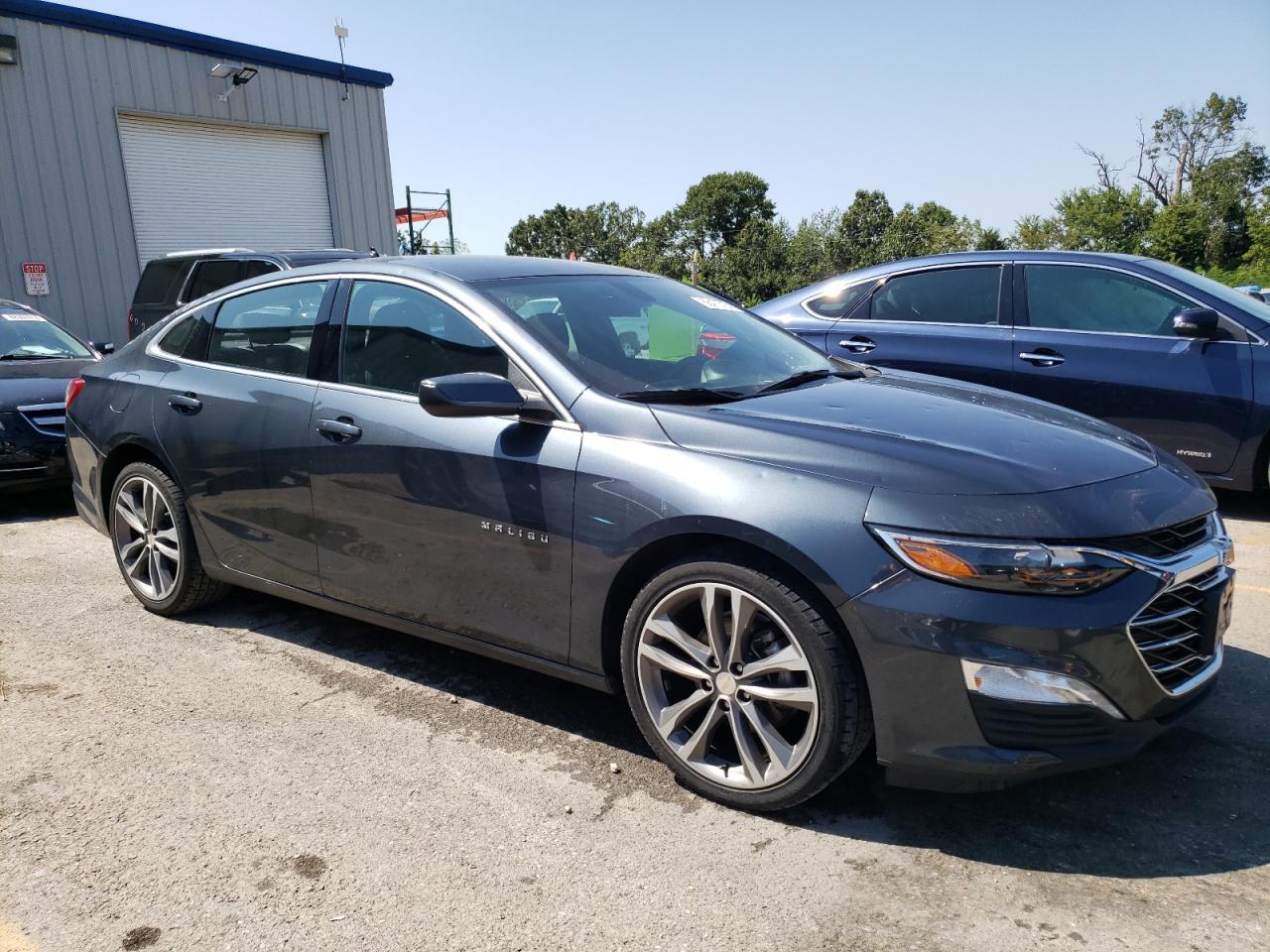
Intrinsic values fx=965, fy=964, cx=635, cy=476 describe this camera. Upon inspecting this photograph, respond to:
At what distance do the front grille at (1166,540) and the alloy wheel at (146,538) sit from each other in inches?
144

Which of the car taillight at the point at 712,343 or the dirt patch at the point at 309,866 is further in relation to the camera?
the car taillight at the point at 712,343

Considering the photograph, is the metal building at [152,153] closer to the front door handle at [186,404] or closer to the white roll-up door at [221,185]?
the white roll-up door at [221,185]

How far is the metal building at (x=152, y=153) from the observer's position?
13359 millimetres

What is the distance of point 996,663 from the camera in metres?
2.34

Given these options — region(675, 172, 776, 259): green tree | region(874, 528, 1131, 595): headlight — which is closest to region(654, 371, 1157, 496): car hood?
region(874, 528, 1131, 595): headlight

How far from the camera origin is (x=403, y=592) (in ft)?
11.1

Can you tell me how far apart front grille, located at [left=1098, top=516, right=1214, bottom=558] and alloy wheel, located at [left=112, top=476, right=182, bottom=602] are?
3.67 metres

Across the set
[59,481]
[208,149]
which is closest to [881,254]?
[208,149]

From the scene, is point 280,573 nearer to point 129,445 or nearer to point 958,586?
point 129,445

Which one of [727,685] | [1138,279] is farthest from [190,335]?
[1138,279]

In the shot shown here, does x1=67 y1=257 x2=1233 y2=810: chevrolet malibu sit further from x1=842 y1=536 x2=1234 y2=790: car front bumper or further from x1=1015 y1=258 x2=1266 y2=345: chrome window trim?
x1=1015 y1=258 x2=1266 y2=345: chrome window trim

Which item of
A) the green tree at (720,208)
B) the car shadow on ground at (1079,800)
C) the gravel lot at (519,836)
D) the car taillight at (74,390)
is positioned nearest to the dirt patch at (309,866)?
the gravel lot at (519,836)

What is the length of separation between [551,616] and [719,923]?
1.07 m

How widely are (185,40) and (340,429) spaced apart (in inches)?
569
